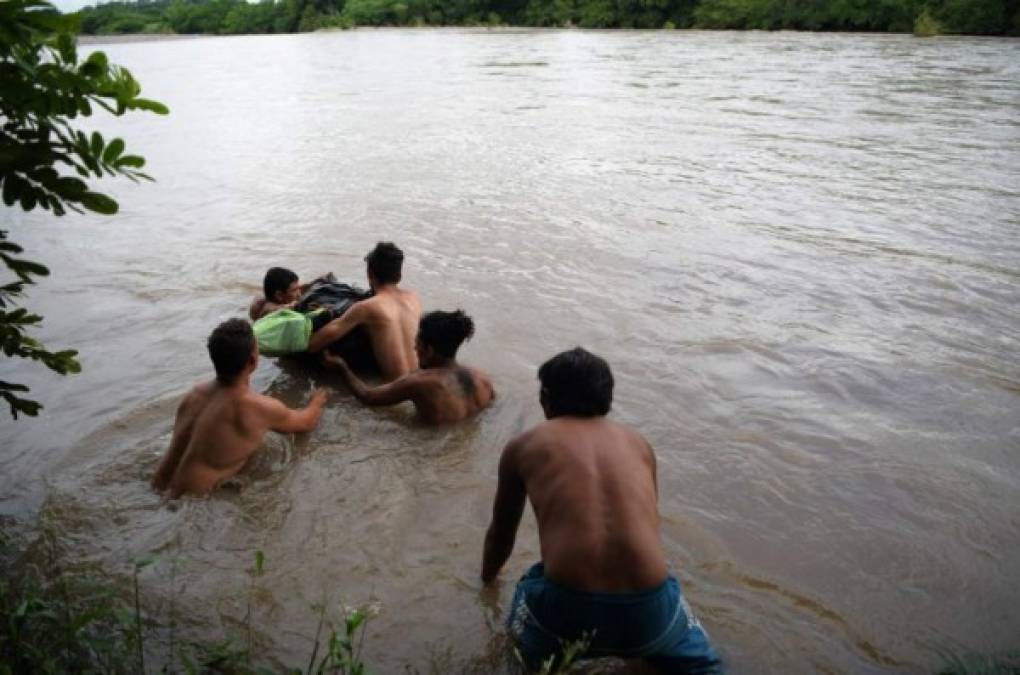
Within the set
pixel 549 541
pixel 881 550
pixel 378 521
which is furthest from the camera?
pixel 378 521

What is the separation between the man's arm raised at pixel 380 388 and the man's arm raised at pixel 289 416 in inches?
10.2

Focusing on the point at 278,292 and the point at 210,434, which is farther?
the point at 278,292

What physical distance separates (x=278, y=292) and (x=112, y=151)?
→ 3.64 meters

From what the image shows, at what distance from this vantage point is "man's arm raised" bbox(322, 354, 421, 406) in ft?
14.8

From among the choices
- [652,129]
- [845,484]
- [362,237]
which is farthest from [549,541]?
[652,129]

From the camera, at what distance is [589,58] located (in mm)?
30375

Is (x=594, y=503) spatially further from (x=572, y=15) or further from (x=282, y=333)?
(x=572, y=15)

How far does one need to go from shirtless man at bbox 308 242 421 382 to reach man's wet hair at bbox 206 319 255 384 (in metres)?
1.23

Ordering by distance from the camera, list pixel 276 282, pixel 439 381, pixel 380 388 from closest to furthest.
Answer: pixel 439 381
pixel 380 388
pixel 276 282

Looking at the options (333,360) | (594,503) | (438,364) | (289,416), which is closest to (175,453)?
(289,416)

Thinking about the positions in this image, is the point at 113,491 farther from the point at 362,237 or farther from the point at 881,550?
the point at 362,237

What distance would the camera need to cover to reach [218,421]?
3.78 meters

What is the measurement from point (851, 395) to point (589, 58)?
28180 millimetres

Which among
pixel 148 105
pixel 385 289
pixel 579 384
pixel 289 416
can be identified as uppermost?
pixel 148 105
